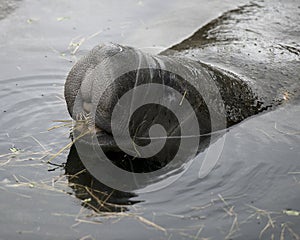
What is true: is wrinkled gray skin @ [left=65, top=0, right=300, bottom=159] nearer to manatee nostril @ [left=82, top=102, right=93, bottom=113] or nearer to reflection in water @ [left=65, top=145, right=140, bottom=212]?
manatee nostril @ [left=82, top=102, right=93, bottom=113]

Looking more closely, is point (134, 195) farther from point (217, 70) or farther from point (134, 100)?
point (217, 70)

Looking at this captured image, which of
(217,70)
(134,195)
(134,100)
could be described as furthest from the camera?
(217,70)

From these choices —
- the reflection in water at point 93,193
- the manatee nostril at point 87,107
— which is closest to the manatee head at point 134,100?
the manatee nostril at point 87,107

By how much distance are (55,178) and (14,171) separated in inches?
15.2

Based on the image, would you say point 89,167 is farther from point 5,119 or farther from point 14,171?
point 5,119

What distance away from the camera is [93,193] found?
4.66 metres

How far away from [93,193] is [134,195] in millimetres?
325

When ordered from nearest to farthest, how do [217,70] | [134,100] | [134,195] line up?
[134,100] < [134,195] < [217,70]

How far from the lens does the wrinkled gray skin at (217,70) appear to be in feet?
14.8

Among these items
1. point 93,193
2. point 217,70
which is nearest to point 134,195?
point 93,193

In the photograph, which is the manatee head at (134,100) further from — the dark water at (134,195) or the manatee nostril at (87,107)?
the dark water at (134,195)

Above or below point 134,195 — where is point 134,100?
above

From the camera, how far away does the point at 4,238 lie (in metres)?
4.22

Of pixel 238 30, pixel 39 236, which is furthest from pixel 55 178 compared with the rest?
pixel 238 30
